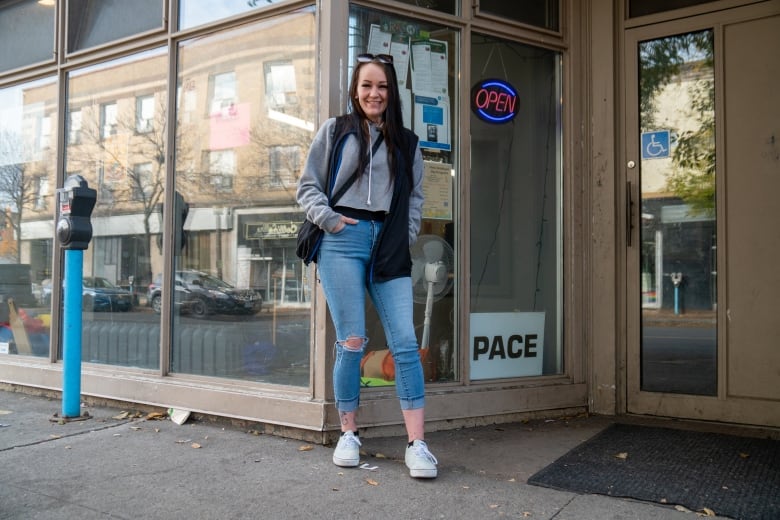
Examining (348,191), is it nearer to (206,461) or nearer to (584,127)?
(206,461)

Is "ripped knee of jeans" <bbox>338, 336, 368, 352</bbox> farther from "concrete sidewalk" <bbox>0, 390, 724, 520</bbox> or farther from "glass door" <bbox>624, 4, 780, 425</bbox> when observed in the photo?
"glass door" <bbox>624, 4, 780, 425</bbox>

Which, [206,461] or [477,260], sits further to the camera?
[477,260]

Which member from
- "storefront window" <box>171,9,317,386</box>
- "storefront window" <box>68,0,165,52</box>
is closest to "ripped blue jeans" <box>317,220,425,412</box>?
"storefront window" <box>171,9,317,386</box>

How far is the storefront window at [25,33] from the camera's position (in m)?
5.83

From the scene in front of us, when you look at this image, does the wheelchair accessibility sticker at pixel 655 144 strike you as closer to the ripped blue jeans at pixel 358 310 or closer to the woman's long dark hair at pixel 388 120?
the woman's long dark hair at pixel 388 120

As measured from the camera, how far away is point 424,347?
4441 millimetres

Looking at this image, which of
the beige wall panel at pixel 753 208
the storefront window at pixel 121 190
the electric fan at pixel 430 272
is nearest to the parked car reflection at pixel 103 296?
the storefront window at pixel 121 190

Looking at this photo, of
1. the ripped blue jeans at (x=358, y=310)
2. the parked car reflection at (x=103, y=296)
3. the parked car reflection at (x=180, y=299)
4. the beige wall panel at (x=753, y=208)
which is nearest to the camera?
the ripped blue jeans at (x=358, y=310)

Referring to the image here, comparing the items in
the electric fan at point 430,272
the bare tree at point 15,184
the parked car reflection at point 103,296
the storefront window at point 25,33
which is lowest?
the parked car reflection at point 103,296

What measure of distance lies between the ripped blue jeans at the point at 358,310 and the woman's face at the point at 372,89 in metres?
0.59

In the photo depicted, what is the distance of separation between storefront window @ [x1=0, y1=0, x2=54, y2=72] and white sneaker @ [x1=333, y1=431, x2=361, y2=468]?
4.35m

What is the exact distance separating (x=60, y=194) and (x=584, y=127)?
3587 millimetres

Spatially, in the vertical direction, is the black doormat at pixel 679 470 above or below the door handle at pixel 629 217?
below

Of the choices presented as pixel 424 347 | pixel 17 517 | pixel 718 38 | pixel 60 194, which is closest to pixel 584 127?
pixel 718 38
